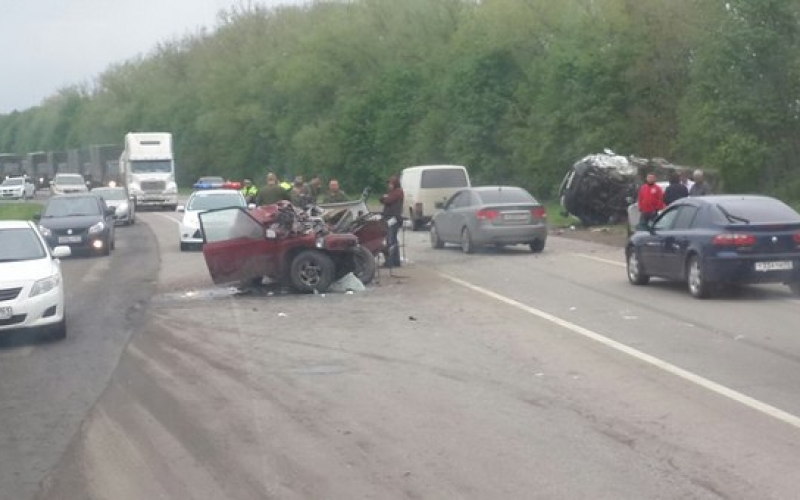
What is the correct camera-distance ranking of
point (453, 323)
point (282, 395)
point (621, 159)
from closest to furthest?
point (282, 395)
point (453, 323)
point (621, 159)

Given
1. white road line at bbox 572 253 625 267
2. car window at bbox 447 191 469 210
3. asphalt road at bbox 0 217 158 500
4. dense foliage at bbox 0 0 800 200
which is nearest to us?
asphalt road at bbox 0 217 158 500

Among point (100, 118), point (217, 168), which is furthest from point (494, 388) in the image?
point (100, 118)

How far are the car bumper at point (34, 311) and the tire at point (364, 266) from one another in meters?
6.58

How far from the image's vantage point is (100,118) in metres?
124

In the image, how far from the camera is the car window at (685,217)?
19.1m

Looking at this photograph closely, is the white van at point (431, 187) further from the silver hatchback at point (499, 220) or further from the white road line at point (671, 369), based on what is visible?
the white road line at point (671, 369)

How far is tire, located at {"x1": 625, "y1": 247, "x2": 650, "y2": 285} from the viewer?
67.5 feet

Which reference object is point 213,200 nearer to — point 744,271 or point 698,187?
point 698,187

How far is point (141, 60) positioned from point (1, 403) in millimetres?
115977

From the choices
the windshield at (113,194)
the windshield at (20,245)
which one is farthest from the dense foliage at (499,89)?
the windshield at (20,245)

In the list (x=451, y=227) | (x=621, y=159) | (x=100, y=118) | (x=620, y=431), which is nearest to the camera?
(x=620, y=431)

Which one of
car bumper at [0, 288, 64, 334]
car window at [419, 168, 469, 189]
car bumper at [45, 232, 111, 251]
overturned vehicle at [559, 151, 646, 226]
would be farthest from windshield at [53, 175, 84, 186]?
car bumper at [0, 288, 64, 334]

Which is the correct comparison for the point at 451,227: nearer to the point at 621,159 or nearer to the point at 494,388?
the point at 621,159

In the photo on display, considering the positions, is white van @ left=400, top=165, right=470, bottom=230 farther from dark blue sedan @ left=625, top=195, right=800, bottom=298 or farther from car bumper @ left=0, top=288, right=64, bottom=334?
car bumper @ left=0, top=288, right=64, bottom=334
